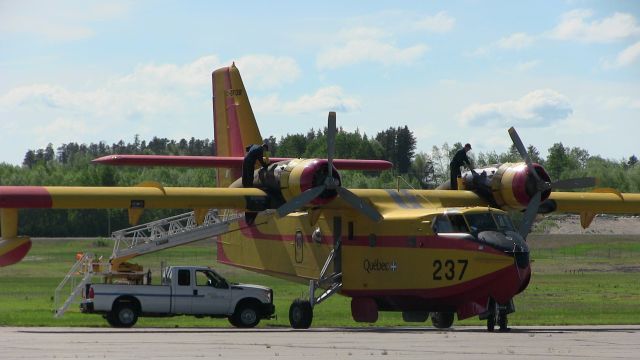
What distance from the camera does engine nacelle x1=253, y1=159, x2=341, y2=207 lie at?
30.3m

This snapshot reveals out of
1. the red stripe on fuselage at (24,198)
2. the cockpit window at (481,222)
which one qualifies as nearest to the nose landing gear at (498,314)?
the cockpit window at (481,222)

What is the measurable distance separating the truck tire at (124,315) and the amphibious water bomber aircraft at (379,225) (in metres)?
3.10

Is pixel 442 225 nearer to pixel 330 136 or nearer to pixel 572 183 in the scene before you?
pixel 330 136

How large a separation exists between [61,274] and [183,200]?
37551 millimetres

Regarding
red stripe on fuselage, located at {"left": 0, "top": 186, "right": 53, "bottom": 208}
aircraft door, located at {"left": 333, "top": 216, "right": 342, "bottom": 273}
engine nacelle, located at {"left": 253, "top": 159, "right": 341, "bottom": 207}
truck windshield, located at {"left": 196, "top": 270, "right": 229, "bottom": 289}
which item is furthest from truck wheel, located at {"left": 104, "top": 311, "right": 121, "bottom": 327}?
aircraft door, located at {"left": 333, "top": 216, "right": 342, "bottom": 273}

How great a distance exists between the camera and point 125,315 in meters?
31.5

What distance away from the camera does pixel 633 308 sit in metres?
40.2

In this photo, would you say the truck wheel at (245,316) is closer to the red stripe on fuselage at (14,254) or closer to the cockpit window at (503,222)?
the red stripe on fuselage at (14,254)

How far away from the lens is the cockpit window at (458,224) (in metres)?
29.3

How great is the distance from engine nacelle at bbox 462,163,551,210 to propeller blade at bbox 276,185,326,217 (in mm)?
5490

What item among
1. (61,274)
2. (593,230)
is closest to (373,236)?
(61,274)

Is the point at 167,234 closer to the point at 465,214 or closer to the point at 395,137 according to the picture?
the point at 465,214

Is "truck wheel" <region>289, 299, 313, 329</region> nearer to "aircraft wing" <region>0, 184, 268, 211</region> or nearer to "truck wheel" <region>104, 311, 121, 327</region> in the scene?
"aircraft wing" <region>0, 184, 268, 211</region>

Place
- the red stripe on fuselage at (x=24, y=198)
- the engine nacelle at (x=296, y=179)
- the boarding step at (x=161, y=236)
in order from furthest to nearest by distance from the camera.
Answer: the boarding step at (x=161, y=236)
the engine nacelle at (x=296, y=179)
the red stripe on fuselage at (x=24, y=198)
